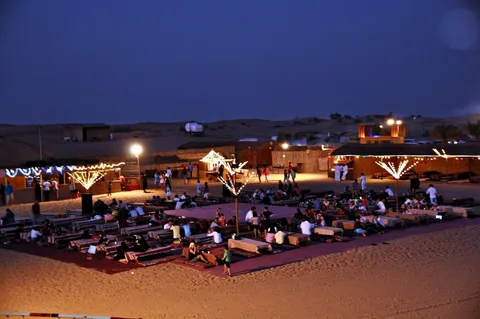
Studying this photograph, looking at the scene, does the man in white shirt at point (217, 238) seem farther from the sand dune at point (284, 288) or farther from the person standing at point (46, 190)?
the person standing at point (46, 190)

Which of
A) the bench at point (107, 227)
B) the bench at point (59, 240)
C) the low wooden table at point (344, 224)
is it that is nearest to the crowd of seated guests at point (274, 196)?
the low wooden table at point (344, 224)

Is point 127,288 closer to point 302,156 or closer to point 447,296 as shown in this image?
point 447,296

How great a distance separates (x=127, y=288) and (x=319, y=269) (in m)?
4.85

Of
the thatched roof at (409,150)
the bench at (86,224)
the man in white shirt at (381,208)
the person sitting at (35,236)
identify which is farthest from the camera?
the thatched roof at (409,150)

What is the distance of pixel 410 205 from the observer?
23.5m

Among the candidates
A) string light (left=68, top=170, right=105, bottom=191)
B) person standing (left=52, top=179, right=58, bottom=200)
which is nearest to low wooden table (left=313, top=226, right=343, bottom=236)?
string light (left=68, top=170, right=105, bottom=191)

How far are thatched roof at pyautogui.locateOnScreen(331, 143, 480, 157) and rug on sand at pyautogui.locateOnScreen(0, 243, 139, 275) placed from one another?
76.9ft

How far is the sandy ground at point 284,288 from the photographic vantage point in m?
11.8

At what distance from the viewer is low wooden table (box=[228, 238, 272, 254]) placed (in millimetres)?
17234

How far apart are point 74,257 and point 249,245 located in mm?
5310

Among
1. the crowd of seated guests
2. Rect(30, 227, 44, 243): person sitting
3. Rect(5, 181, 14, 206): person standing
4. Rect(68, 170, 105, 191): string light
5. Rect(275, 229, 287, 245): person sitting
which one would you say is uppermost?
Rect(68, 170, 105, 191): string light

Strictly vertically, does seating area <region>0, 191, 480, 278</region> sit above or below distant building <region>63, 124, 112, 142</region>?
below

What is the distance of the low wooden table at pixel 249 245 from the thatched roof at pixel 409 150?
20778 mm

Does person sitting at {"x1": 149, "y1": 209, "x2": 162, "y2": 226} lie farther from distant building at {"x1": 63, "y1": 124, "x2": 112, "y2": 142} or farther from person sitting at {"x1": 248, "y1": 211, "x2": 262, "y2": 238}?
distant building at {"x1": 63, "y1": 124, "x2": 112, "y2": 142}
